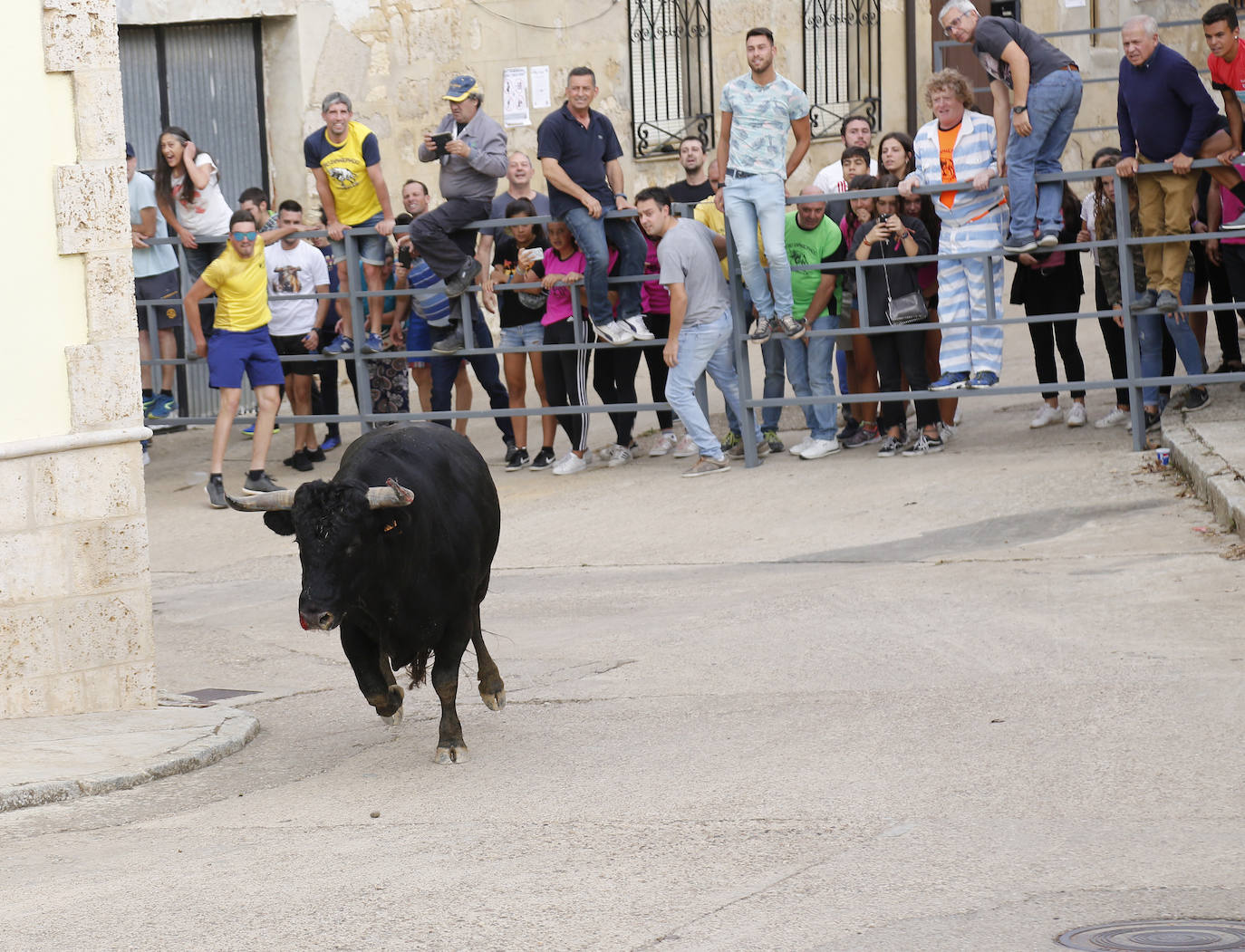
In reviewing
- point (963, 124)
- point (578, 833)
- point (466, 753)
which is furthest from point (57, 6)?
point (963, 124)

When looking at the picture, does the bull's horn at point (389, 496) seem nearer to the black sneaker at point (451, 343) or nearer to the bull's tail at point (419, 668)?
the bull's tail at point (419, 668)

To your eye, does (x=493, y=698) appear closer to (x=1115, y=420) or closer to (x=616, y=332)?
(x=616, y=332)

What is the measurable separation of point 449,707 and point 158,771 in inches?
47.9

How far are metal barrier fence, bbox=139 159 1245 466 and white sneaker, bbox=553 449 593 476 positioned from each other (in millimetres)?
388

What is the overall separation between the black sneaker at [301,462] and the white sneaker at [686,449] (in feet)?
10.5

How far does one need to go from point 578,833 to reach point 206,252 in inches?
374

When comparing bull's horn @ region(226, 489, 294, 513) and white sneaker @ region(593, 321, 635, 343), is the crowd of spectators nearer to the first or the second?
white sneaker @ region(593, 321, 635, 343)

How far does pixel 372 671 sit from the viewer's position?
7035mm

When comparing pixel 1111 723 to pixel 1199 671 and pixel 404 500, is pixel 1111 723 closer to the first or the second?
pixel 1199 671

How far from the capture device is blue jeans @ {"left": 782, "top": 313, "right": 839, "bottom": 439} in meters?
12.4

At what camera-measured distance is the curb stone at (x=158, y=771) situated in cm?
650

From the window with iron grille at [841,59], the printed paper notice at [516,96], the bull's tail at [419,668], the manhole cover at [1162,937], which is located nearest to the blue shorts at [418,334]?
the printed paper notice at [516,96]

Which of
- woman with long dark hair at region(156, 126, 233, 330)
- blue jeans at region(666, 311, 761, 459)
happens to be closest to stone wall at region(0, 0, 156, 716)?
blue jeans at region(666, 311, 761, 459)

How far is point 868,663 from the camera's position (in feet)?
25.5
